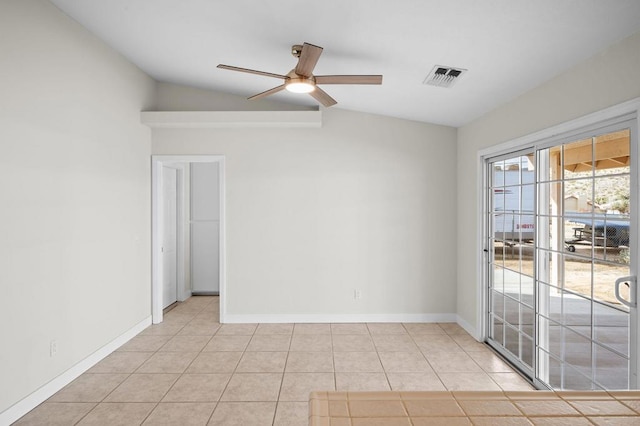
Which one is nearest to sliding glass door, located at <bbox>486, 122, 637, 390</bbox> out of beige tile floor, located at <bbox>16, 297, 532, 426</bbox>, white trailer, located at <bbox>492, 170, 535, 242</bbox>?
white trailer, located at <bbox>492, 170, 535, 242</bbox>

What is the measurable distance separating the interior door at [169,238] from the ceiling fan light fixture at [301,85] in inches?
121

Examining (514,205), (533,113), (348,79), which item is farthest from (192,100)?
(514,205)

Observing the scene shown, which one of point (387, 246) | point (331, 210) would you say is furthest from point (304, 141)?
point (387, 246)

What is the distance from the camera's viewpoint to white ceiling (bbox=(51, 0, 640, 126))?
206cm

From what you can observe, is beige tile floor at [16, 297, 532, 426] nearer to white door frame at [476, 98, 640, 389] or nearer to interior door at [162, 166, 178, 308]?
white door frame at [476, 98, 640, 389]

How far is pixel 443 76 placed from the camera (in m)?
3.10

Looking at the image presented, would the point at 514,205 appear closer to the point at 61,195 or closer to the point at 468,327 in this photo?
the point at 468,327

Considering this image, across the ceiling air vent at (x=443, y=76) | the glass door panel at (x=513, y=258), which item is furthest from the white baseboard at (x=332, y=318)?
the ceiling air vent at (x=443, y=76)

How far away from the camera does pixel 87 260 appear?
3293 mm

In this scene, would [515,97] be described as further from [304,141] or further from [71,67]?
[71,67]

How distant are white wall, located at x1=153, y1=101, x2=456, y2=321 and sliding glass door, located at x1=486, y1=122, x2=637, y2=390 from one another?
1.00 metres

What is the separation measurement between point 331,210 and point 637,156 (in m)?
3.06

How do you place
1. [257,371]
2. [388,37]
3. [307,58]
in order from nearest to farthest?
[307,58] < [388,37] < [257,371]

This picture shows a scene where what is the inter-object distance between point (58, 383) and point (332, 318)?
9.19ft
